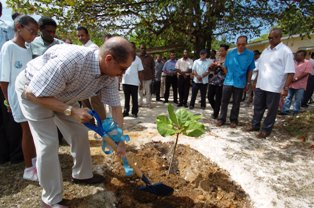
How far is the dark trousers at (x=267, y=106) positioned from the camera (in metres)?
4.27

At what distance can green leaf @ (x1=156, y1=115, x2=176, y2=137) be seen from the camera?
3008 mm

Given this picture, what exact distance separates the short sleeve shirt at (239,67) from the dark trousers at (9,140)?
12.1 ft

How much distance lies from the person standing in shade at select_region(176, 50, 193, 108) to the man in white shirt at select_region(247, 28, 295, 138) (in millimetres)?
2692

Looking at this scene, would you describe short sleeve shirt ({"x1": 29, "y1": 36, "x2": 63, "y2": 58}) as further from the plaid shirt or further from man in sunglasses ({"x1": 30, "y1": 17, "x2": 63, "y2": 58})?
the plaid shirt

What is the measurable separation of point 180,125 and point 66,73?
1.64 m

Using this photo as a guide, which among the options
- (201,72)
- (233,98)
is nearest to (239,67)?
(233,98)

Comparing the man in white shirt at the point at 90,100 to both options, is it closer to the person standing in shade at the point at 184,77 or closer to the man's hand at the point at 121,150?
the man's hand at the point at 121,150

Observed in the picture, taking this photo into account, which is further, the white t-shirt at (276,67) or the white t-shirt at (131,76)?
the white t-shirt at (131,76)

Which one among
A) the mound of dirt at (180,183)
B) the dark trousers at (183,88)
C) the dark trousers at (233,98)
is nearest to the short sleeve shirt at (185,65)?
the dark trousers at (183,88)

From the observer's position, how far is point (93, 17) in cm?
695

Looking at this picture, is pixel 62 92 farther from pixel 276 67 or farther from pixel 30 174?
pixel 276 67

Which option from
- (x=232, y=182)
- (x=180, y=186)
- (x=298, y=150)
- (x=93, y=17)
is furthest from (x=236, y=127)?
(x=93, y=17)

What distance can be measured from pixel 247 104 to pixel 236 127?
310 centimetres

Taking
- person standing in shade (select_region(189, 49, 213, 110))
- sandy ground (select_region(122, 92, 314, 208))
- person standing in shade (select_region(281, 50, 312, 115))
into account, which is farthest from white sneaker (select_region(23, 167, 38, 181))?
person standing in shade (select_region(281, 50, 312, 115))
